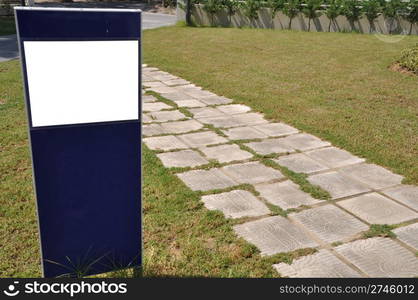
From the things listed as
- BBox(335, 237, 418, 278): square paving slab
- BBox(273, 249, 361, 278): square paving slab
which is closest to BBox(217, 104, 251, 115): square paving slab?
BBox(335, 237, 418, 278): square paving slab

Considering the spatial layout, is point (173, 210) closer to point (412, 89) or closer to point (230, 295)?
point (230, 295)

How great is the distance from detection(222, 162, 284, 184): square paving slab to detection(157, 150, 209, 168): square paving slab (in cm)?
37

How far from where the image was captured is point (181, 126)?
6.51 metres

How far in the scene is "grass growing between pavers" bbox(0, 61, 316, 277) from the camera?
3230 mm

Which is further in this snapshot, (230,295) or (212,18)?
(212,18)

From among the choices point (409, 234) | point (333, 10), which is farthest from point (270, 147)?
point (333, 10)

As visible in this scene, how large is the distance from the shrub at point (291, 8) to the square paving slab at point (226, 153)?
14.1m

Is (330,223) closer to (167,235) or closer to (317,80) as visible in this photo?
(167,235)

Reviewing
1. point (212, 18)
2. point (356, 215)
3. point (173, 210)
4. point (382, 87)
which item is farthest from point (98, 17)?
point (212, 18)

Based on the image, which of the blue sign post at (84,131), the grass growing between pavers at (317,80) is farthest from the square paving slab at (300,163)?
the blue sign post at (84,131)

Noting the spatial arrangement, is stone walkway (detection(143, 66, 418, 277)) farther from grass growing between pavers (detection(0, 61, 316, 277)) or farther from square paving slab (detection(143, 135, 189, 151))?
grass growing between pavers (detection(0, 61, 316, 277))

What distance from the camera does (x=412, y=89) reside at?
882 cm

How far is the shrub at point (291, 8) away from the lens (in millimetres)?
18094

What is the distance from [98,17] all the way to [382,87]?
7.87m
